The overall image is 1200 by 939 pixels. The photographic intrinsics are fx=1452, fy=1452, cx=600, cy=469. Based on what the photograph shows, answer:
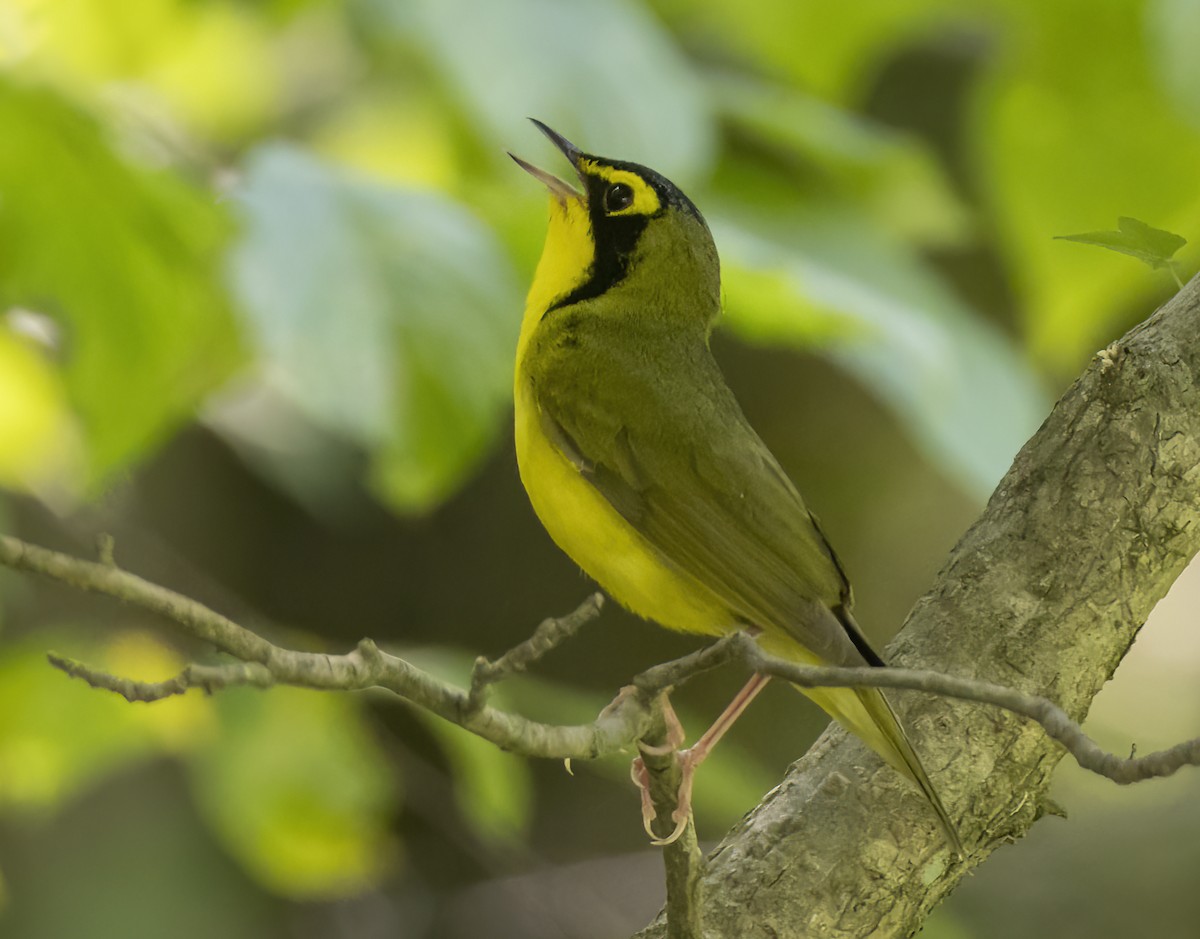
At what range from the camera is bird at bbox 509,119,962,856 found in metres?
2.78

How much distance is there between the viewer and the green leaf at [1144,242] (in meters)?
1.93

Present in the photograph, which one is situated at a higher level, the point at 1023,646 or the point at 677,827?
the point at 1023,646

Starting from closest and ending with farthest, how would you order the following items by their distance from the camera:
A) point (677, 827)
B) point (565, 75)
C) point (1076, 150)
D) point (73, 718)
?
point (677, 827) → point (565, 75) → point (1076, 150) → point (73, 718)

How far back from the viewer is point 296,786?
4.70 m

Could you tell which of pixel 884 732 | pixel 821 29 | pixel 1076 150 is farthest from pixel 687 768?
pixel 821 29

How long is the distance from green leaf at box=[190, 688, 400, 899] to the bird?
78.3 inches

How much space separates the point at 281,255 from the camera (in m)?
3.30

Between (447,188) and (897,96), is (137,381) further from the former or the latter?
(897,96)

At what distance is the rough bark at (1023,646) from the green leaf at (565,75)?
1405mm

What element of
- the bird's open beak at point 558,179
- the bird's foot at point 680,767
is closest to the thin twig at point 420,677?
the bird's foot at point 680,767

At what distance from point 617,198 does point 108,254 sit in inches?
50.6

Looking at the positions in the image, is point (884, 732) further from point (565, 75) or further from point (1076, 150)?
point (1076, 150)

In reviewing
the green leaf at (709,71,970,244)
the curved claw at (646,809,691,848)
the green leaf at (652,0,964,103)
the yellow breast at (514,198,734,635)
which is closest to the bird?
the yellow breast at (514,198,734,635)

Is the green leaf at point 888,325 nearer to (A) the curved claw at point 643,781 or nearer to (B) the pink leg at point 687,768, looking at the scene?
(B) the pink leg at point 687,768
